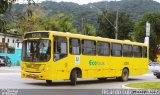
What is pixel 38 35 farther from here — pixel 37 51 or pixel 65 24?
pixel 65 24

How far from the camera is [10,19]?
4.61 meters

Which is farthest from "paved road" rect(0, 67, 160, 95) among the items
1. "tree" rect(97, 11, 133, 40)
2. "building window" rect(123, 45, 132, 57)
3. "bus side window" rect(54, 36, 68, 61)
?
"tree" rect(97, 11, 133, 40)

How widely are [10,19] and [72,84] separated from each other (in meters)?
16.9

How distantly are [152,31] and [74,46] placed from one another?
72.2 meters

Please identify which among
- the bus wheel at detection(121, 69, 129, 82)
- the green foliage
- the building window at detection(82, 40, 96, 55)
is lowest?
the bus wheel at detection(121, 69, 129, 82)

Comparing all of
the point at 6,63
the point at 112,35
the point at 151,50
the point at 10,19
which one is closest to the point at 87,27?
the point at 112,35

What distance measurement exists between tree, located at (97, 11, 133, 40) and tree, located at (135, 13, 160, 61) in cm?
378

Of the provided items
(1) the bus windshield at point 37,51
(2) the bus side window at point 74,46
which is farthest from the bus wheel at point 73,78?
(1) the bus windshield at point 37,51

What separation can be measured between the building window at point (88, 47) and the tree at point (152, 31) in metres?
69.4

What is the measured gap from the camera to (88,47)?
75.0 ft

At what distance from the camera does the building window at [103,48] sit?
23.9 meters

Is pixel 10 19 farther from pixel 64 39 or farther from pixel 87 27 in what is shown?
pixel 87 27

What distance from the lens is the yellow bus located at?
65.7ft

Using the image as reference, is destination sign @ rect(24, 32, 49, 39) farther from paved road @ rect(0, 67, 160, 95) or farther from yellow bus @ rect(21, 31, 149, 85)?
paved road @ rect(0, 67, 160, 95)
